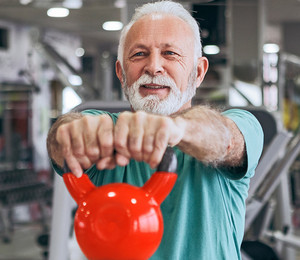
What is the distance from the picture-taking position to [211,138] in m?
0.78

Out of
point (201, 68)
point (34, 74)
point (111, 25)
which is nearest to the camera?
point (201, 68)

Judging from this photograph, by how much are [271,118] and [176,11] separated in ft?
3.92

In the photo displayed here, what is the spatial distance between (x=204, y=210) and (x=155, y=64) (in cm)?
32

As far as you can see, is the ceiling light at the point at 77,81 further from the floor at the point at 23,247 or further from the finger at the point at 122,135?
the finger at the point at 122,135

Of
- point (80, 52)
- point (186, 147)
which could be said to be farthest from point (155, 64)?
point (80, 52)

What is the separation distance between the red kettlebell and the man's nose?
408mm

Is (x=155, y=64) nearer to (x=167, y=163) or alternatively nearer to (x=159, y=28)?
(x=159, y=28)

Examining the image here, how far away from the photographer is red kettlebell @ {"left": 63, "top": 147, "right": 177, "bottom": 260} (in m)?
0.53

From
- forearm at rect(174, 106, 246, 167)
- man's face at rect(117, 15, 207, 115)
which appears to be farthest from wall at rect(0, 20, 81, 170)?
forearm at rect(174, 106, 246, 167)

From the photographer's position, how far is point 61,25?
9.90 meters

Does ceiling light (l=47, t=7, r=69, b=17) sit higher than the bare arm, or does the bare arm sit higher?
ceiling light (l=47, t=7, r=69, b=17)

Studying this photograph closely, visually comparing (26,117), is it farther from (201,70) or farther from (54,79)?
(201,70)

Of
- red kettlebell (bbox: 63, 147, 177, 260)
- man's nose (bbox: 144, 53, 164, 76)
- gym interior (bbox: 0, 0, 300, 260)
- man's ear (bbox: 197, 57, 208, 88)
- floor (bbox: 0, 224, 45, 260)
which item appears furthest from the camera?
floor (bbox: 0, 224, 45, 260)

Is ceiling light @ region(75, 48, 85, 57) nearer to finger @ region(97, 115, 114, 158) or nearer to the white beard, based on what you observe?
the white beard
